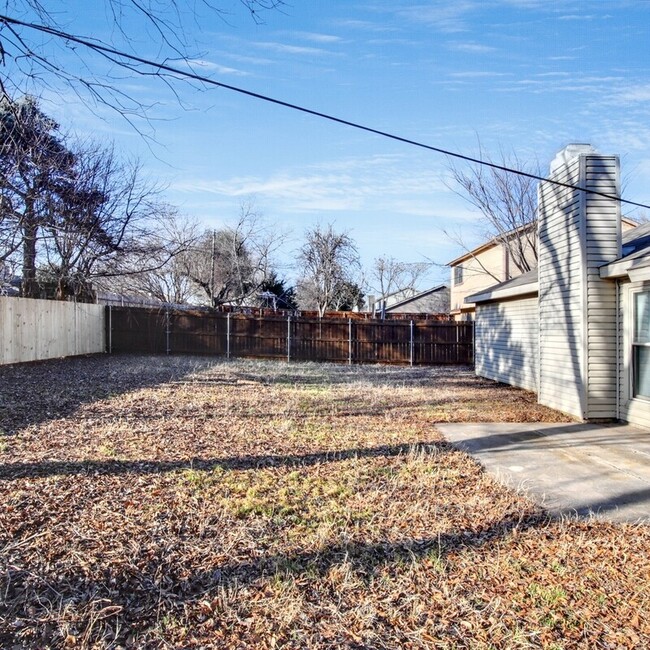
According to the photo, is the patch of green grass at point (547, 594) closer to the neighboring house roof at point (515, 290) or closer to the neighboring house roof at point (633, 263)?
the neighboring house roof at point (633, 263)

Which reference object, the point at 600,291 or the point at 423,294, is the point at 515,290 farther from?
the point at 423,294

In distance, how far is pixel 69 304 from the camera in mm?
14711

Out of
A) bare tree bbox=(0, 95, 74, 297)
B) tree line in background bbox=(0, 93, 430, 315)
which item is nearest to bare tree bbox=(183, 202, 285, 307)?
tree line in background bbox=(0, 93, 430, 315)

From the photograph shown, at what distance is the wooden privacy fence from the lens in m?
17.2

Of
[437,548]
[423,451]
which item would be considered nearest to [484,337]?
[423,451]

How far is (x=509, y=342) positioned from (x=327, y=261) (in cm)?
1812

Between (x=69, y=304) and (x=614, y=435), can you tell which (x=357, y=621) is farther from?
(x=69, y=304)

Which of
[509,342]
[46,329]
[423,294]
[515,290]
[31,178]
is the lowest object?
[509,342]

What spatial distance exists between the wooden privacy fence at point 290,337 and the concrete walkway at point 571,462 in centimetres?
1058

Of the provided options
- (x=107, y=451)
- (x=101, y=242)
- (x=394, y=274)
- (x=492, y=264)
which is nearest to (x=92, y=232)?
(x=101, y=242)

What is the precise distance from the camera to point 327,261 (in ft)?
92.9

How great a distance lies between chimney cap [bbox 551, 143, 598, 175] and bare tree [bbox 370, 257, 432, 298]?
34.0 metres

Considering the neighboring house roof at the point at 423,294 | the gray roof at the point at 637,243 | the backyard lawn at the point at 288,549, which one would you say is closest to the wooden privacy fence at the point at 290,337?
the gray roof at the point at 637,243

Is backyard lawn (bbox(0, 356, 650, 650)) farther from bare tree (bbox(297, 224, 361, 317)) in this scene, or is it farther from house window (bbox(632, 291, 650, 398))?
bare tree (bbox(297, 224, 361, 317))
